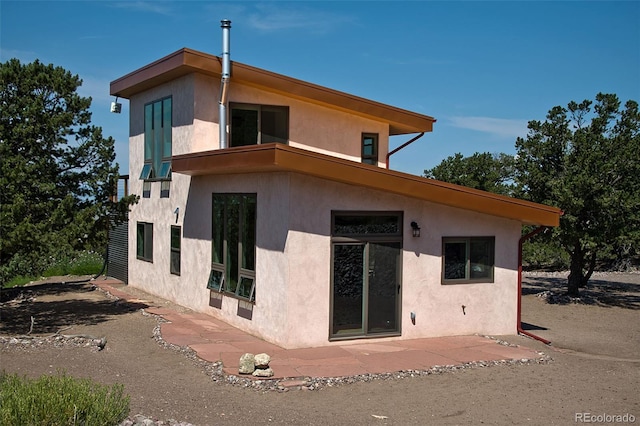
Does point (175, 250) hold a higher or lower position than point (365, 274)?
higher

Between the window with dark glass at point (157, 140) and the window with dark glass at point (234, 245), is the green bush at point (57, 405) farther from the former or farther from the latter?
the window with dark glass at point (157, 140)

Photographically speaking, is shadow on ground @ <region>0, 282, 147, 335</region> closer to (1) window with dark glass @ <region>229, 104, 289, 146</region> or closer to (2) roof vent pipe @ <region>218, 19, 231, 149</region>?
(2) roof vent pipe @ <region>218, 19, 231, 149</region>

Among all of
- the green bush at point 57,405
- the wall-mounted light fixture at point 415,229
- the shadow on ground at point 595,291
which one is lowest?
the shadow on ground at point 595,291

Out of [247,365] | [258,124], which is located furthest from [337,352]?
[258,124]

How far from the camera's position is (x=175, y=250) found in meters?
15.0

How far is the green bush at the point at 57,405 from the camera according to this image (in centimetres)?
562

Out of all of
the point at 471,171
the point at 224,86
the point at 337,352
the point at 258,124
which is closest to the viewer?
the point at 337,352

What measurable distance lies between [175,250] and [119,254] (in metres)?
4.95

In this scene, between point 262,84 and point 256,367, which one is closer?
point 256,367

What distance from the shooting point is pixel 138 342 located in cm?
1069

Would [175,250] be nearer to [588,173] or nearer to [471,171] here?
[588,173]

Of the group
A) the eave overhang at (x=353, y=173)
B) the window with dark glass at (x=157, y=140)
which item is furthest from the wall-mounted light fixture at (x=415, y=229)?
the window with dark glass at (x=157, y=140)

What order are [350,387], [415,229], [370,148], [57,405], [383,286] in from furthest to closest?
[370,148] → [415,229] → [383,286] → [350,387] → [57,405]

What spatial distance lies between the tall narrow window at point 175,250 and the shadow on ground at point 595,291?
454 inches
